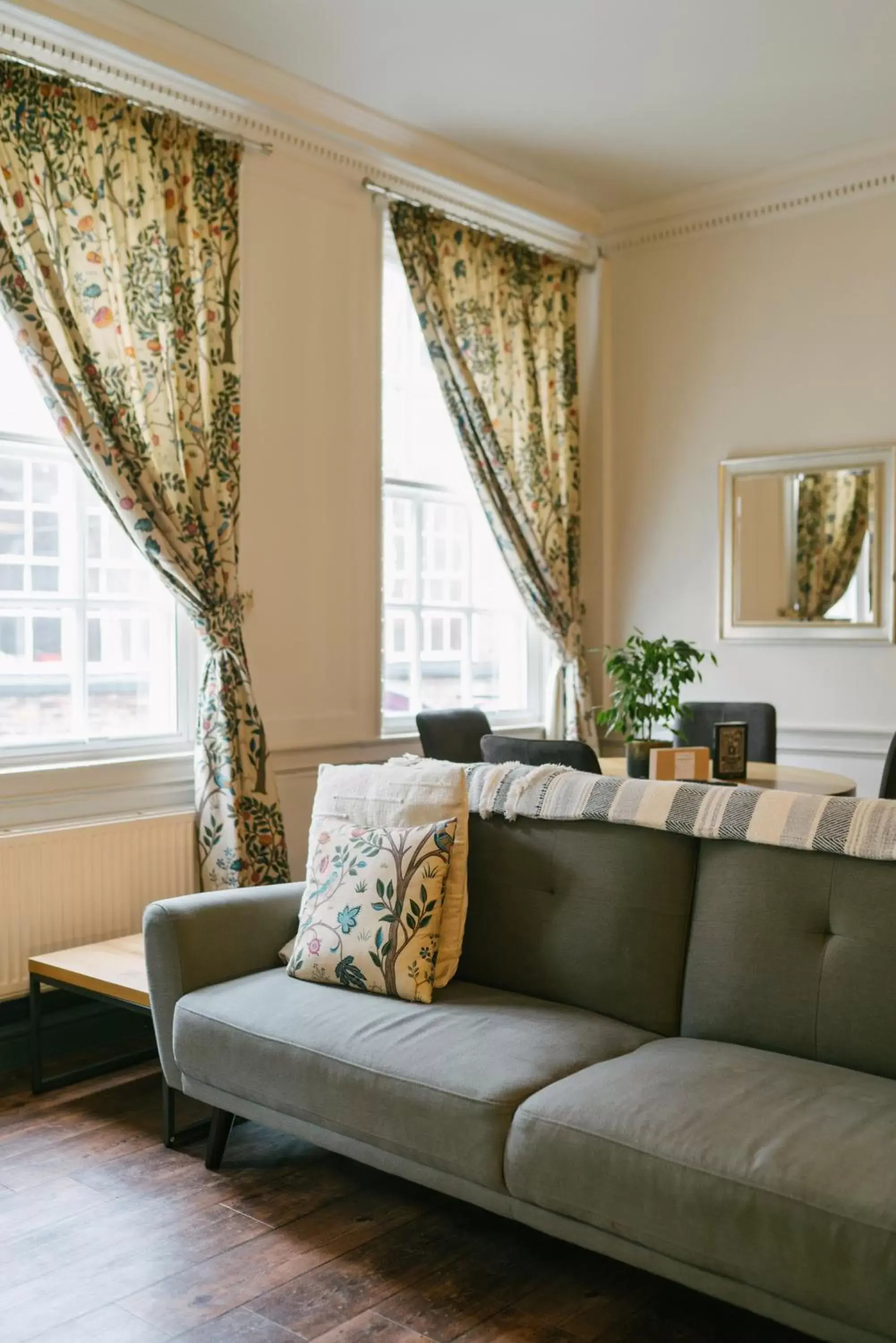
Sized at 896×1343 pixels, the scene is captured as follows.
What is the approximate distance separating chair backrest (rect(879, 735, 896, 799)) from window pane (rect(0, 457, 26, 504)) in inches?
115

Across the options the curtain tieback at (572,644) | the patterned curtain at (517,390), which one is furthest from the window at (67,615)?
the curtain tieback at (572,644)

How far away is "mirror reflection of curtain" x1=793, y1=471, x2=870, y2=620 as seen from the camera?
202 inches

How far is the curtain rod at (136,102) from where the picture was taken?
3.67m

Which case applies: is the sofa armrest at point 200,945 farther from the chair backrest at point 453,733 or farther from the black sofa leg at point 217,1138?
the chair backrest at point 453,733

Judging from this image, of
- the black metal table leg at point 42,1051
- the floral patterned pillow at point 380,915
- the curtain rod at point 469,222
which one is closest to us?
the floral patterned pillow at point 380,915

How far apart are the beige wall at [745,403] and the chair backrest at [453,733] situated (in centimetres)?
134

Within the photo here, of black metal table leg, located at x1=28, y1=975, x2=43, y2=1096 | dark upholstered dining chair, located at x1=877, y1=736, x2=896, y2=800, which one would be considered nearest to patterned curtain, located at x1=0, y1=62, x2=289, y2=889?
black metal table leg, located at x1=28, y1=975, x2=43, y2=1096

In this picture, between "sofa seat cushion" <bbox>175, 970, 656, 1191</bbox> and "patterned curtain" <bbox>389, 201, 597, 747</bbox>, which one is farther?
"patterned curtain" <bbox>389, 201, 597, 747</bbox>

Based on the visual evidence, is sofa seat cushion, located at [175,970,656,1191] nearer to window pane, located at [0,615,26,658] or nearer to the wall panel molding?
window pane, located at [0,615,26,658]

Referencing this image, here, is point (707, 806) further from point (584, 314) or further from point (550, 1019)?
point (584, 314)

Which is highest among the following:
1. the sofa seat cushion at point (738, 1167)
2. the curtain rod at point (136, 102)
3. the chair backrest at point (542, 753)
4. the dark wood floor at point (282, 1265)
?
the curtain rod at point (136, 102)

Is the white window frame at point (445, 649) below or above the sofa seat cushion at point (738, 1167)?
above

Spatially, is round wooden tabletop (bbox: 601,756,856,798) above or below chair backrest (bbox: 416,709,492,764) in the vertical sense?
below

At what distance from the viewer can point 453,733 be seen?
4.65 m
